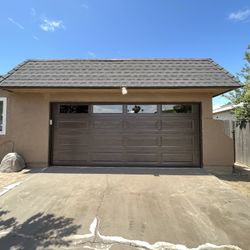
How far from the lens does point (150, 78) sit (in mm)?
8320

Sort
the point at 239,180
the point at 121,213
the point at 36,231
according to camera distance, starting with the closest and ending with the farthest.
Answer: the point at 36,231 < the point at 121,213 < the point at 239,180

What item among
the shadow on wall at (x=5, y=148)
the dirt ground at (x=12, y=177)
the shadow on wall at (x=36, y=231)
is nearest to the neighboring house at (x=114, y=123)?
the shadow on wall at (x=5, y=148)

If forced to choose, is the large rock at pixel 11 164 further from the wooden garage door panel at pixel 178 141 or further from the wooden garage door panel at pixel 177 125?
the wooden garage door panel at pixel 177 125

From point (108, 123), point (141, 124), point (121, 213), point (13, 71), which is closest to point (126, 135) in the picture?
point (141, 124)

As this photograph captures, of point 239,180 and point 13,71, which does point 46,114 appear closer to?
point 13,71

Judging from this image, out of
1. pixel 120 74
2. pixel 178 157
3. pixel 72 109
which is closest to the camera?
pixel 178 157

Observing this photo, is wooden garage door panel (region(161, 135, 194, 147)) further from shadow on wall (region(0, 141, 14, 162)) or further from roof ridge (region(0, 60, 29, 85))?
roof ridge (region(0, 60, 29, 85))

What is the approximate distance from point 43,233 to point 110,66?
7144 millimetres

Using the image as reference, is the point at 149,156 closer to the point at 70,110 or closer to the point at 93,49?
the point at 70,110

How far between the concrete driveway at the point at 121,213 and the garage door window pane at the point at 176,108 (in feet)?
9.19

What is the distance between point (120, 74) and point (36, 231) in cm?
641

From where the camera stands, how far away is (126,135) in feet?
28.4

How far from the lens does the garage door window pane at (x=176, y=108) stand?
868 centimetres

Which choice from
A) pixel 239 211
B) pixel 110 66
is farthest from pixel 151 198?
pixel 110 66
